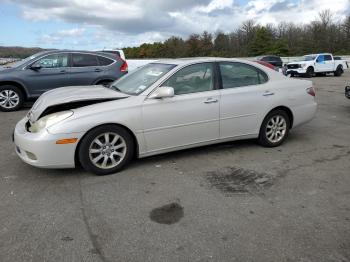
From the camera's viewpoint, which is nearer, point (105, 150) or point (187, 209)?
point (187, 209)

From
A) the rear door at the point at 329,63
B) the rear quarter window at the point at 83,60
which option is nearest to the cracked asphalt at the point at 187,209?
the rear quarter window at the point at 83,60

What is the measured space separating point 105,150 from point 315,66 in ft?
79.2

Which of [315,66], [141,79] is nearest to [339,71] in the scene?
[315,66]

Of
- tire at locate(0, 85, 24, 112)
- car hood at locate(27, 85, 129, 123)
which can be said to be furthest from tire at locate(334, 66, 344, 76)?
car hood at locate(27, 85, 129, 123)

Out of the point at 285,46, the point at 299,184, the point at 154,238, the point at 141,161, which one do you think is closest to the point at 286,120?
the point at 299,184

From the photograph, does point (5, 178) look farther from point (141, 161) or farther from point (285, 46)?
point (285, 46)

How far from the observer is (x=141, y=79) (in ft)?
17.0

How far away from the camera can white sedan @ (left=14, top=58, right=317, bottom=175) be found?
4.26m

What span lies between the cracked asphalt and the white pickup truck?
21214 mm

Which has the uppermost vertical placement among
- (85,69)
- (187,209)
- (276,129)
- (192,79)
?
(85,69)

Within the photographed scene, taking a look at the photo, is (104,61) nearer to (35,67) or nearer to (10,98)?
(35,67)

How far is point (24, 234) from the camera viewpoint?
310cm

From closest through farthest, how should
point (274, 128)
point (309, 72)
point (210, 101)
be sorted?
point (210, 101), point (274, 128), point (309, 72)

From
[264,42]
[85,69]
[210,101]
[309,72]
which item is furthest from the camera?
[264,42]
